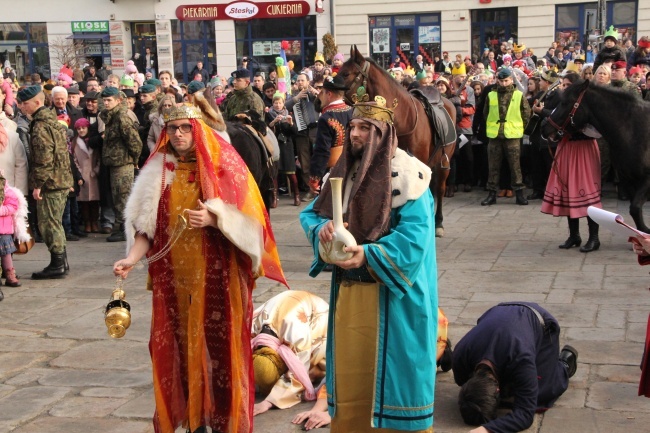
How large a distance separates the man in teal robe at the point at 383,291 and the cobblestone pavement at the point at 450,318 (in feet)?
3.61

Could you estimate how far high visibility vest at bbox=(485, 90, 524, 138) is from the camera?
12.6 meters

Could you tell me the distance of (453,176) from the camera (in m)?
13.8

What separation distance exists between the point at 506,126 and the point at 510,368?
8019 mm

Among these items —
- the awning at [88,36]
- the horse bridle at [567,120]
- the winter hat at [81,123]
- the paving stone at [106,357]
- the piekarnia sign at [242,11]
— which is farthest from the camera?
the awning at [88,36]

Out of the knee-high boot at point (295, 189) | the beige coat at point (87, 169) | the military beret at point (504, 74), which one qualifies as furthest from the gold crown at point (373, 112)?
the knee-high boot at point (295, 189)

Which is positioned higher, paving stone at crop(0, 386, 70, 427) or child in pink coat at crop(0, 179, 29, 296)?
child in pink coat at crop(0, 179, 29, 296)

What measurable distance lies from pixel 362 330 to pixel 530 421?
1387mm

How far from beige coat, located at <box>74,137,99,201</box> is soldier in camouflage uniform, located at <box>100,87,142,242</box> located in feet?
2.02

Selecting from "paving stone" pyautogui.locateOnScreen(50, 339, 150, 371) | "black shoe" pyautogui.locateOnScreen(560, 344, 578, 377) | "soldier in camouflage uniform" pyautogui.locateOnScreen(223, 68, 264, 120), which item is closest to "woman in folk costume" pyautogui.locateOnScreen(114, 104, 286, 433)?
"paving stone" pyautogui.locateOnScreen(50, 339, 150, 371)

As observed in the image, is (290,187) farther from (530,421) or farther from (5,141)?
(530,421)

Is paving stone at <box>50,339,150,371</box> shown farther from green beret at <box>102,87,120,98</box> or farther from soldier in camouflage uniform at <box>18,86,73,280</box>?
green beret at <box>102,87,120,98</box>

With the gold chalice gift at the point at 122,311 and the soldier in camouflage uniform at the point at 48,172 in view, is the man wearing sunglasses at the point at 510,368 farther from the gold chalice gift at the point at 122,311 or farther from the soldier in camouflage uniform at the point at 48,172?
the soldier in camouflage uniform at the point at 48,172

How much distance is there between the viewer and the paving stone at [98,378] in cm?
612

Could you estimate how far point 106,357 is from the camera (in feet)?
22.0
